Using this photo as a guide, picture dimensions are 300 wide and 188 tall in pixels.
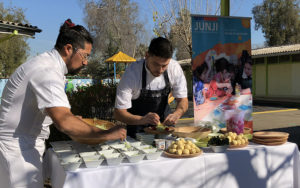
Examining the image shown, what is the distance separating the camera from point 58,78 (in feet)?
5.08

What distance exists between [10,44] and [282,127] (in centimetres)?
2014

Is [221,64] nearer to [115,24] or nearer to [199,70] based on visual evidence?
[199,70]

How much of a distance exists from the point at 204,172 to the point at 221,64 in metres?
1.73

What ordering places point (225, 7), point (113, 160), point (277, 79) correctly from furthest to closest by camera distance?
point (277, 79)
point (225, 7)
point (113, 160)

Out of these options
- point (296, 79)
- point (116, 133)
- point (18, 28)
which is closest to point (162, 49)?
point (116, 133)

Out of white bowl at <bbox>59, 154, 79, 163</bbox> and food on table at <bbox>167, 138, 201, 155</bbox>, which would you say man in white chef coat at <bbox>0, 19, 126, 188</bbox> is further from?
food on table at <bbox>167, 138, 201, 155</bbox>

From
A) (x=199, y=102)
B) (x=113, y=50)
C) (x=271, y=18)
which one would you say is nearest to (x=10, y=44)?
(x=113, y=50)

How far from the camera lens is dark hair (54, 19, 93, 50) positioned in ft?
5.44

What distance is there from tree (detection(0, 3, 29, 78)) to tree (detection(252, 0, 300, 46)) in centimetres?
2494

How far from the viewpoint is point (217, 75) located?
3.29m

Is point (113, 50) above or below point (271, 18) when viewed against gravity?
below

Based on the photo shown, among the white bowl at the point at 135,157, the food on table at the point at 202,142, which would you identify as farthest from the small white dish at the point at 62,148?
the food on table at the point at 202,142

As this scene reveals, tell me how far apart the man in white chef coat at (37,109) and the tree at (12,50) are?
20610 millimetres

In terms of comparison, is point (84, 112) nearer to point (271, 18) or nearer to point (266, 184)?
point (266, 184)
